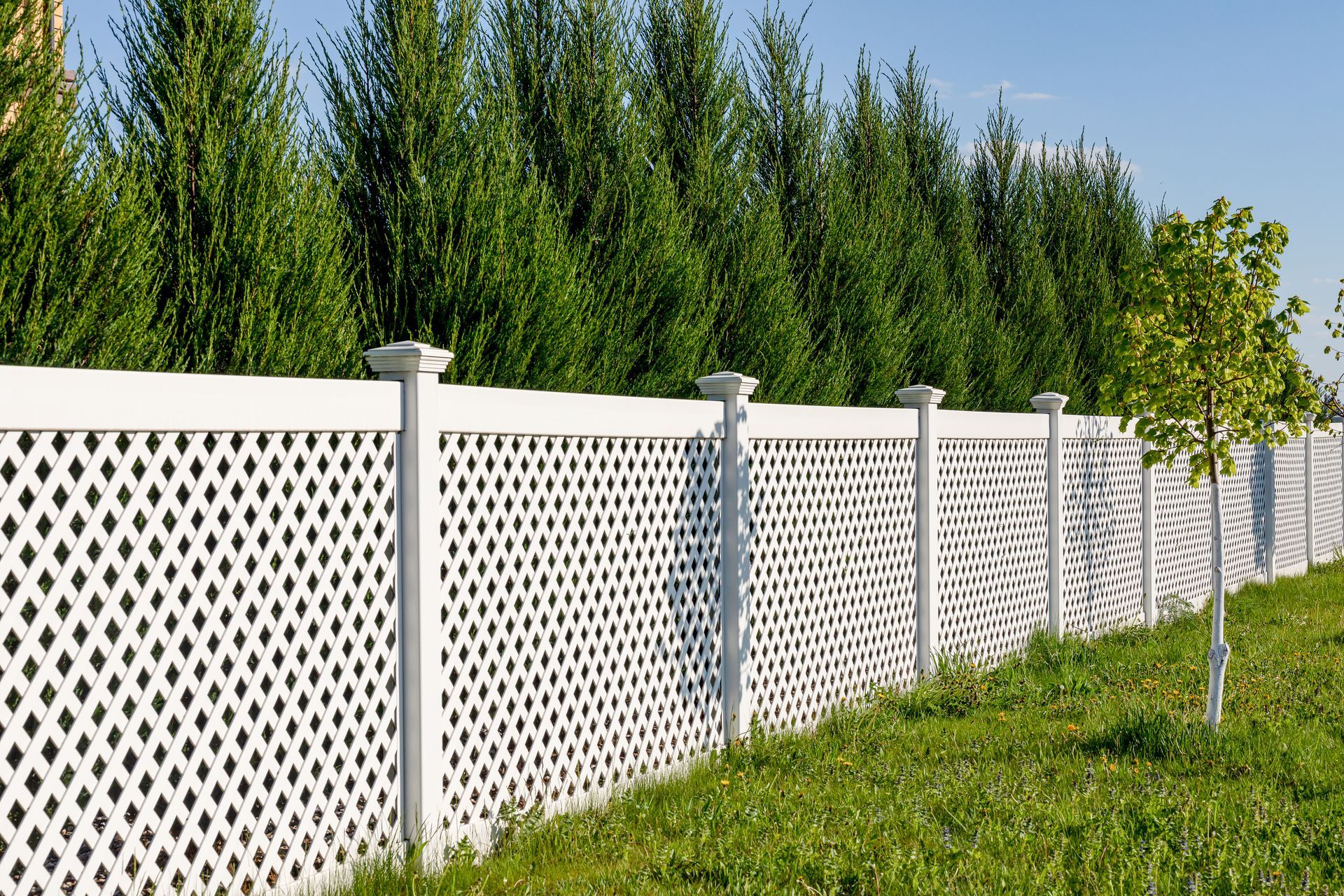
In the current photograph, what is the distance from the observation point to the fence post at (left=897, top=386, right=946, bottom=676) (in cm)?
733

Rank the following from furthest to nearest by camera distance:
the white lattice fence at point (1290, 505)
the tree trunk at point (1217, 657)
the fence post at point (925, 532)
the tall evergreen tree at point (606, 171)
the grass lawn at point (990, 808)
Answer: the white lattice fence at point (1290, 505) < the tall evergreen tree at point (606, 171) < the fence post at point (925, 532) < the tree trunk at point (1217, 657) < the grass lawn at point (990, 808)

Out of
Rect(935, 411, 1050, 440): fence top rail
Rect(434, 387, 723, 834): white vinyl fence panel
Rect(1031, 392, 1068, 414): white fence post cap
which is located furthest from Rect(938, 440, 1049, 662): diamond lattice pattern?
Rect(434, 387, 723, 834): white vinyl fence panel

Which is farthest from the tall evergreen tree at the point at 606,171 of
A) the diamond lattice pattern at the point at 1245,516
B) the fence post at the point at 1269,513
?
the fence post at the point at 1269,513

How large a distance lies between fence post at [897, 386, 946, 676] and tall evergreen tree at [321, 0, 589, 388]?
239cm

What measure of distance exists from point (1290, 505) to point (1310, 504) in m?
1.29

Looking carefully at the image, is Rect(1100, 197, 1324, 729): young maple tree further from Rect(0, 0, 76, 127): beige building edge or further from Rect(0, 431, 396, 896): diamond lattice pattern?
Rect(0, 0, 76, 127): beige building edge

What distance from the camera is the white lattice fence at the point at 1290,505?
13.7 m

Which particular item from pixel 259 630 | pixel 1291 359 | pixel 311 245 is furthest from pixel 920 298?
pixel 259 630

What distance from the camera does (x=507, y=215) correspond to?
6.63m

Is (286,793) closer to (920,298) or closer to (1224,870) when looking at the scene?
(1224,870)

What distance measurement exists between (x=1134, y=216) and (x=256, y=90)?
1504cm

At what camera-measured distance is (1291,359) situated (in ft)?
20.4

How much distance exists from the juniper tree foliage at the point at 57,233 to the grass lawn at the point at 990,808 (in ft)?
7.87

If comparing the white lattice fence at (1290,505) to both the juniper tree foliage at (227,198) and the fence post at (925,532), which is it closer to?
the fence post at (925,532)
